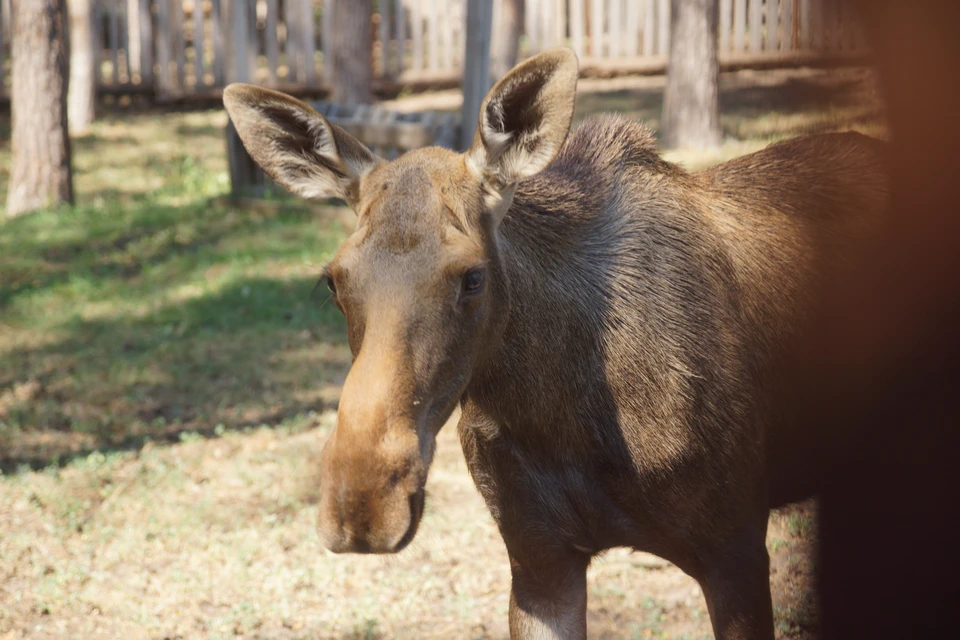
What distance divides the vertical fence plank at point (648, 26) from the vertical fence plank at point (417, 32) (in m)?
3.84

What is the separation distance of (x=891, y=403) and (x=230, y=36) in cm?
1682

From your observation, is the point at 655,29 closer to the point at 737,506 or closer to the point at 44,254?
the point at 44,254

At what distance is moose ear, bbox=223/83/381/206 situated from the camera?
291 centimetres

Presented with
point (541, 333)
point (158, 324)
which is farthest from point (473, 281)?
point (158, 324)

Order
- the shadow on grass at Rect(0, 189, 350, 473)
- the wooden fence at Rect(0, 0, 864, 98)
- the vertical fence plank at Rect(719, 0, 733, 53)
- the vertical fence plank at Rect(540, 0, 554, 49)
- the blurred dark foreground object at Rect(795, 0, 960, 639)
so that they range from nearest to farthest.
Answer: the blurred dark foreground object at Rect(795, 0, 960, 639) → the shadow on grass at Rect(0, 189, 350, 473) → the vertical fence plank at Rect(719, 0, 733, 53) → the wooden fence at Rect(0, 0, 864, 98) → the vertical fence plank at Rect(540, 0, 554, 49)

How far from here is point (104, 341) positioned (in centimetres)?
797

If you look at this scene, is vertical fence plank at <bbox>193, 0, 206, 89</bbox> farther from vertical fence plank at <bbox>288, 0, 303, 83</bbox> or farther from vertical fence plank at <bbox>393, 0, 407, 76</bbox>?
vertical fence plank at <bbox>393, 0, 407, 76</bbox>

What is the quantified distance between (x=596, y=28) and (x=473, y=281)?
1477cm

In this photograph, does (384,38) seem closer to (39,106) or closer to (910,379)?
(39,106)

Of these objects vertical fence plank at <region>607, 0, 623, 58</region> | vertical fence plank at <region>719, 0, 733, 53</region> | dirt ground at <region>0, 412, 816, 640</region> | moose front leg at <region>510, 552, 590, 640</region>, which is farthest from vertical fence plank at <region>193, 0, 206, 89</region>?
moose front leg at <region>510, 552, 590, 640</region>

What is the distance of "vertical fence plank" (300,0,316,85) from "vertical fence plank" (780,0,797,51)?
1664 cm

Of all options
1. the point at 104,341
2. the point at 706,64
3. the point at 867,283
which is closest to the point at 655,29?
the point at 706,64

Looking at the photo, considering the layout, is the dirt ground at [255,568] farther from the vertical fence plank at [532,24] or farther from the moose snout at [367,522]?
the vertical fence plank at [532,24]

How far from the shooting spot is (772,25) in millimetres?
850
